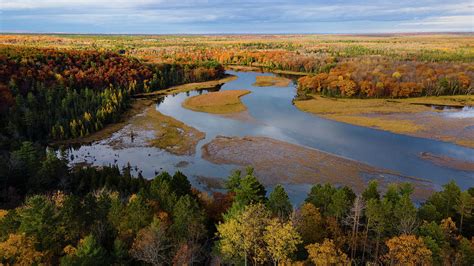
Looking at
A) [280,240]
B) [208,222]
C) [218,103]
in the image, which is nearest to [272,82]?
[218,103]

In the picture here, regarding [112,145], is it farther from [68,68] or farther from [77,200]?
[68,68]

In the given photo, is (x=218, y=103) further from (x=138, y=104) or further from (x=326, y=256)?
(x=326, y=256)

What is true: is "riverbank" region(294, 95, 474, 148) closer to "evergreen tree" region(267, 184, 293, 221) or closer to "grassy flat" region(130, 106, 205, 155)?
"grassy flat" region(130, 106, 205, 155)

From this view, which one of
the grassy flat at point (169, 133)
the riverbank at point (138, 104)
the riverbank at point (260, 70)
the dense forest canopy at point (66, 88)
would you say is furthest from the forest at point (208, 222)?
the riverbank at point (260, 70)

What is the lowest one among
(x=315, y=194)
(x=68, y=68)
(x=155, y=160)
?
(x=155, y=160)

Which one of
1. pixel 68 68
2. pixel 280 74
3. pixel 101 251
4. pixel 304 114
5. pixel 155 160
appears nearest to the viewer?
pixel 101 251

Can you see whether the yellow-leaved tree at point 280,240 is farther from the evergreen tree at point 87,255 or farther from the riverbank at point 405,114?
the riverbank at point 405,114

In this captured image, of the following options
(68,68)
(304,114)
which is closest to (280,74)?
(304,114)
